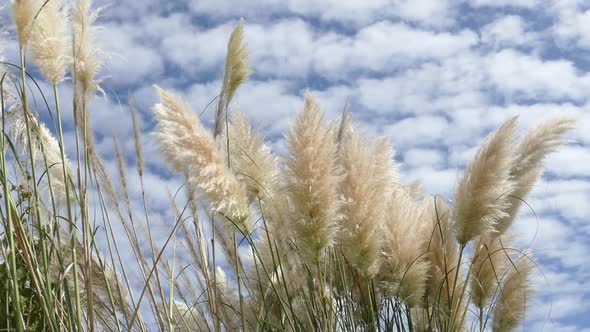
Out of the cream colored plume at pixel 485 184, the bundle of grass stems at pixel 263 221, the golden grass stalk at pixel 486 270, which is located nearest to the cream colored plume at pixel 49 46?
the bundle of grass stems at pixel 263 221

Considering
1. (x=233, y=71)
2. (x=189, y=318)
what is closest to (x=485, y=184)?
(x=233, y=71)

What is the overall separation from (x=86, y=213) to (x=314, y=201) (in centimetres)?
85

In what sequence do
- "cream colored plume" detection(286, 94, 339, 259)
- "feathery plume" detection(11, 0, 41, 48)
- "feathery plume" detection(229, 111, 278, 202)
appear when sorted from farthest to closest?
"feathery plume" detection(229, 111, 278, 202) → "feathery plume" detection(11, 0, 41, 48) → "cream colored plume" detection(286, 94, 339, 259)

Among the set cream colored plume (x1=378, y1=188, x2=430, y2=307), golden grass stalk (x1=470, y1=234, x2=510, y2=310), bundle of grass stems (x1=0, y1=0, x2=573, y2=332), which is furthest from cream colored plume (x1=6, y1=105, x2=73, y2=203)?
golden grass stalk (x1=470, y1=234, x2=510, y2=310)

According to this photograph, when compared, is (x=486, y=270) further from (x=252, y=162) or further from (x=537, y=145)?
(x=252, y=162)

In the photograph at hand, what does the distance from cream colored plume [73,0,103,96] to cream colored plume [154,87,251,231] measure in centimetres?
34

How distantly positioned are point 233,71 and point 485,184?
1.11 metres

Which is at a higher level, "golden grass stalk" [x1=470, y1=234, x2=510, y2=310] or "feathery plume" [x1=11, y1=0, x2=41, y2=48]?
"feathery plume" [x1=11, y1=0, x2=41, y2=48]

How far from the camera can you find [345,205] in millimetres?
2848

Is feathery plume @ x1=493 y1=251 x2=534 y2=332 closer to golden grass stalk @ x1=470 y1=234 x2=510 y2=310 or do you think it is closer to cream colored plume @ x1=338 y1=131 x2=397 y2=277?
golden grass stalk @ x1=470 y1=234 x2=510 y2=310

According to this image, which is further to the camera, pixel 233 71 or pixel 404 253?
pixel 404 253

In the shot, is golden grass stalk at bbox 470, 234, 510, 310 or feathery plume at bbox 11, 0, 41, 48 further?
golden grass stalk at bbox 470, 234, 510, 310

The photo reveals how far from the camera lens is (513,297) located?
3.71m

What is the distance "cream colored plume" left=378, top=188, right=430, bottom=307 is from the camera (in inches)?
127
